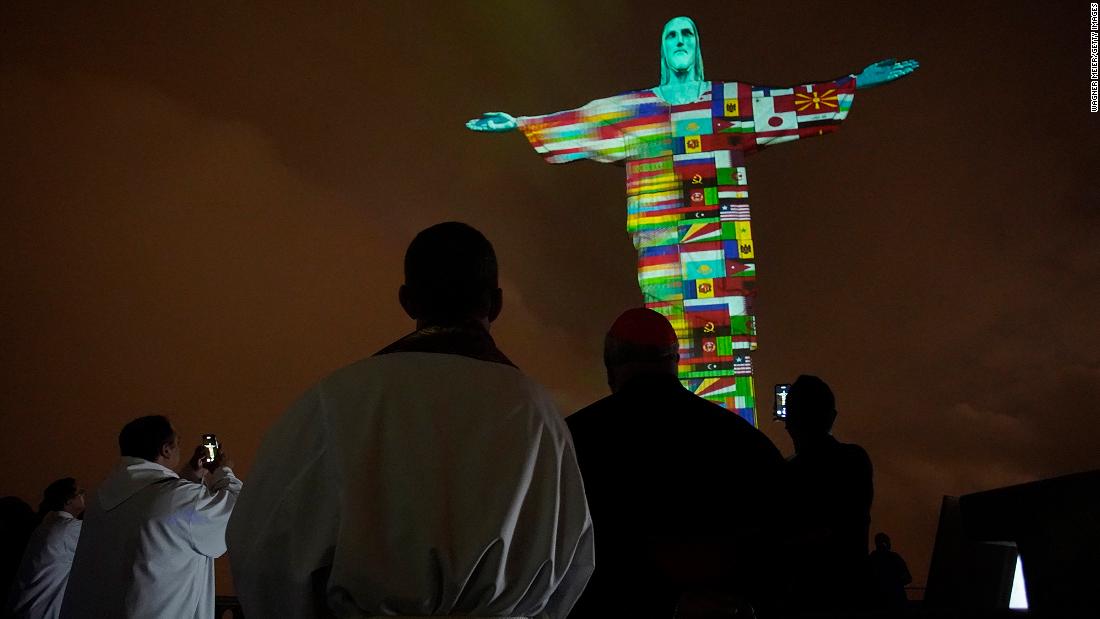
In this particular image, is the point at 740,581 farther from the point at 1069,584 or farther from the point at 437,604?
the point at 1069,584

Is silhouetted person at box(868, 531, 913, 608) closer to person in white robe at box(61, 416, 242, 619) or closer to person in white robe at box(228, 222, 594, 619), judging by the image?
person in white robe at box(228, 222, 594, 619)

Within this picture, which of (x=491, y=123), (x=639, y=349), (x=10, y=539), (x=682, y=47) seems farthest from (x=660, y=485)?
(x=491, y=123)

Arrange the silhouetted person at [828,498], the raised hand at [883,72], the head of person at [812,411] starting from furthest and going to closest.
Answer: the raised hand at [883,72], the head of person at [812,411], the silhouetted person at [828,498]

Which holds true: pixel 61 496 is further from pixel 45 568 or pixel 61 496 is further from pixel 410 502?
pixel 410 502

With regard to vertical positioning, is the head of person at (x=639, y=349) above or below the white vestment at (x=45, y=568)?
above

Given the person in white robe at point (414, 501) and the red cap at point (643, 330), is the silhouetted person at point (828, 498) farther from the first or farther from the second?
the person in white robe at point (414, 501)

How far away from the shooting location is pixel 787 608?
214 cm

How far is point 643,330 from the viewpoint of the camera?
2.19 m

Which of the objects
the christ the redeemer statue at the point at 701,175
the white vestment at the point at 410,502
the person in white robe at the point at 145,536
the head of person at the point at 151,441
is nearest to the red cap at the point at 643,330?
the white vestment at the point at 410,502

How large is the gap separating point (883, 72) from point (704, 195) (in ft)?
4.07

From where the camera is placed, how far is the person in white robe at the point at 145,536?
10.5ft

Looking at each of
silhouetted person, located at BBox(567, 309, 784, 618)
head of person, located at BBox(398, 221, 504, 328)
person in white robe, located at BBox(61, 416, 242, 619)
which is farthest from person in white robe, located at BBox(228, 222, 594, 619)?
person in white robe, located at BBox(61, 416, 242, 619)

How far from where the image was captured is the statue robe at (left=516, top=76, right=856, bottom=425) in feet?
18.5

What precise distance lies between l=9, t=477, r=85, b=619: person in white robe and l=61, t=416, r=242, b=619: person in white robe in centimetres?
84
